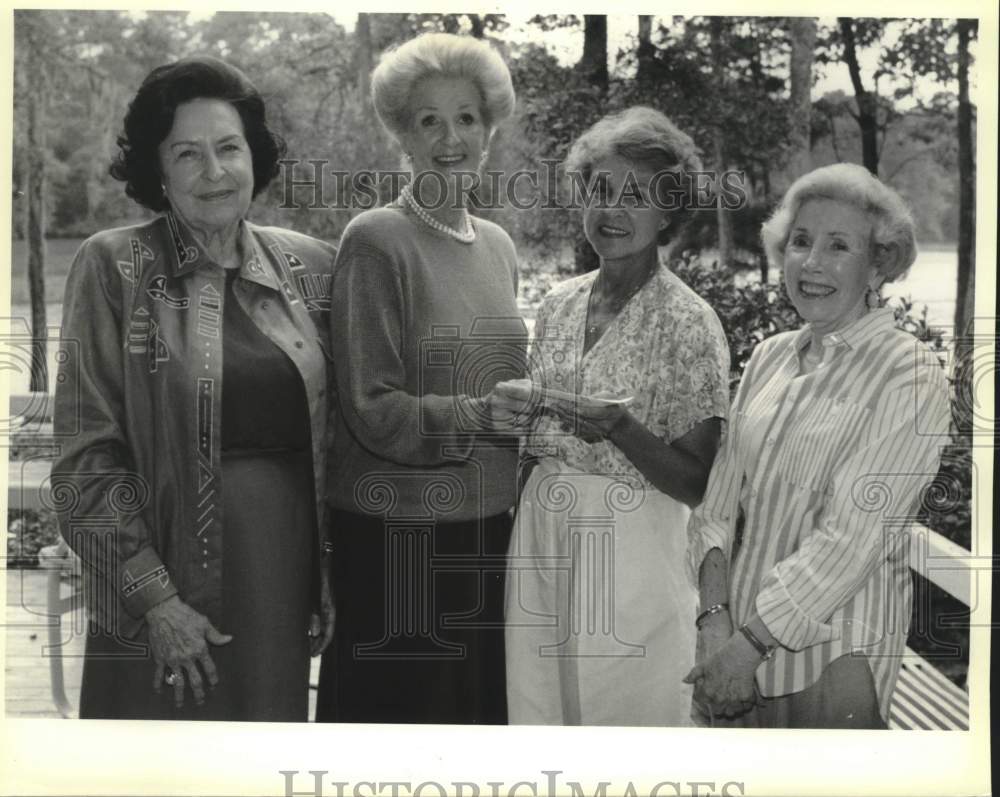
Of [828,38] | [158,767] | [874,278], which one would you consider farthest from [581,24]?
[158,767]

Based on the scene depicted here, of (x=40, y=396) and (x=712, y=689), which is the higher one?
(x=40, y=396)

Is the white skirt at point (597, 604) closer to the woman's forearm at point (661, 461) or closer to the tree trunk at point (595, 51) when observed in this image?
the woman's forearm at point (661, 461)

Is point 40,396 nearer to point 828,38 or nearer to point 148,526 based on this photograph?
point 148,526

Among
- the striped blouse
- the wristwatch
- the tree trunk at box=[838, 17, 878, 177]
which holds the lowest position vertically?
the wristwatch

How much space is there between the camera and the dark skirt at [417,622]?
3340 millimetres

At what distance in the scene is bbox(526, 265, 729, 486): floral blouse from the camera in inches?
124

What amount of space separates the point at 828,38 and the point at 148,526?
2.12 meters

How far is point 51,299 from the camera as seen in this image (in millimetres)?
3340

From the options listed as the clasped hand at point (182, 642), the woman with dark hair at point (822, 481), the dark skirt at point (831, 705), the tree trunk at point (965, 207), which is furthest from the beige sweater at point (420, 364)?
the tree trunk at point (965, 207)

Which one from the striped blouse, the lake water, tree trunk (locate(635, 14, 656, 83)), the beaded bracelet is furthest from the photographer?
tree trunk (locate(635, 14, 656, 83))

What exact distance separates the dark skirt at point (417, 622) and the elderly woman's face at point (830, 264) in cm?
93

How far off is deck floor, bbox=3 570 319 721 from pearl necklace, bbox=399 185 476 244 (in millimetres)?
1155

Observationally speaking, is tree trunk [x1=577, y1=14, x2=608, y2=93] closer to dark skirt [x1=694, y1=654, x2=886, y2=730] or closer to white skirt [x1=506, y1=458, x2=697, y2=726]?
white skirt [x1=506, y1=458, x2=697, y2=726]

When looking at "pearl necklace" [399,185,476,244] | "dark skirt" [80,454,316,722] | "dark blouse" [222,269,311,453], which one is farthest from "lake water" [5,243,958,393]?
"dark skirt" [80,454,316,722]
